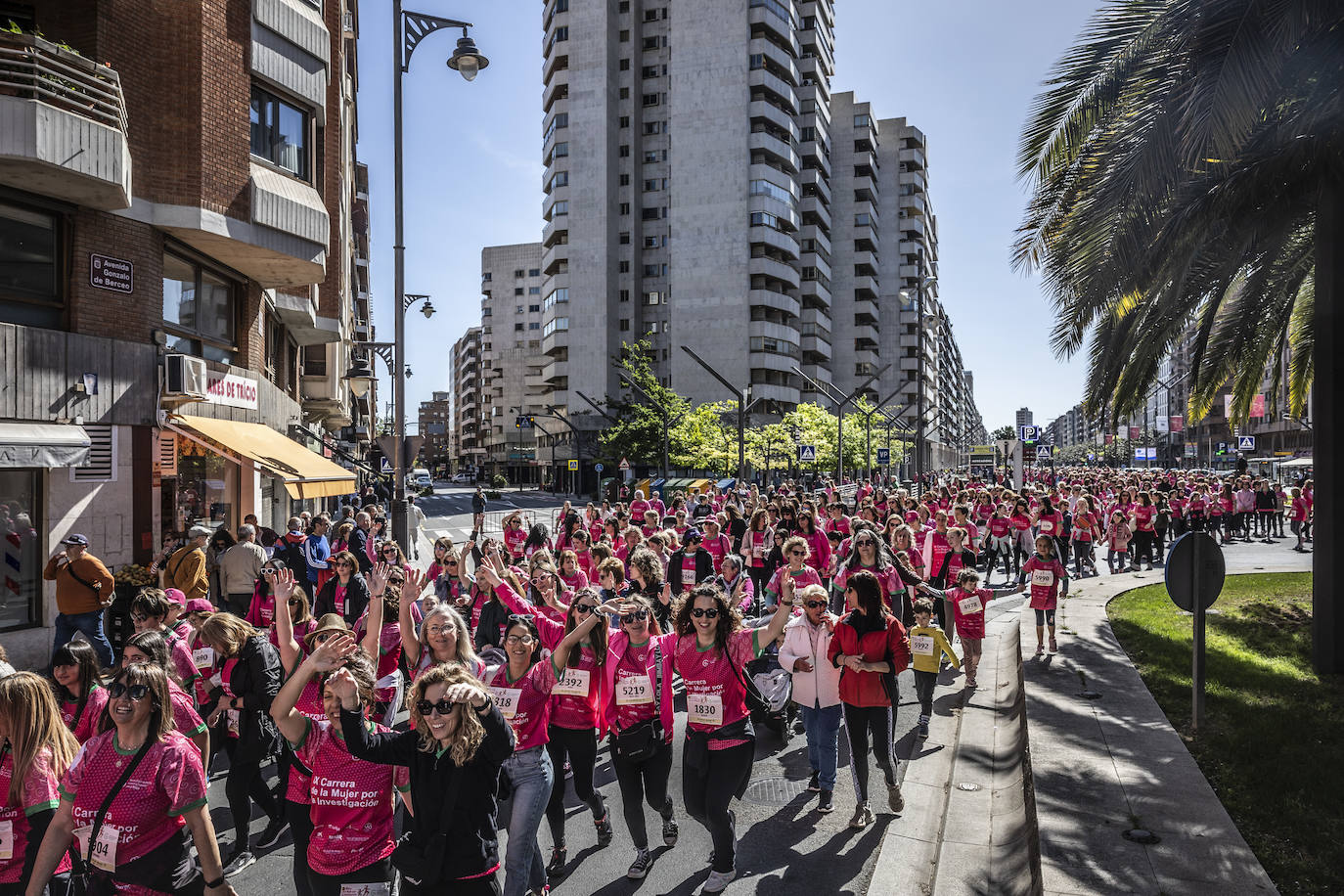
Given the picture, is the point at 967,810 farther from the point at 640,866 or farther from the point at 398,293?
the point at 398,293

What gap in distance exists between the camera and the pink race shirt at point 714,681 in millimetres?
5410

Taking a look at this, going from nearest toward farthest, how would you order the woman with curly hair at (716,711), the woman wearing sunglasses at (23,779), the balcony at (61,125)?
1. the woman wearing sunglasses at (23,779)
2. the woman with curly hair at (716,711)
3. the balcony at (61,125)

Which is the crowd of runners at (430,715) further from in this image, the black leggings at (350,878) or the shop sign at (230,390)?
the shop sign at (230,390)

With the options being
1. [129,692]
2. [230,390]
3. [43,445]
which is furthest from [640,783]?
[230,390]

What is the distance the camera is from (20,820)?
12.7 ft

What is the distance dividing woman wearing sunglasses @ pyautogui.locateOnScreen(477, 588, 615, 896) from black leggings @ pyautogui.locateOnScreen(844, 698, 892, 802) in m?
2.08

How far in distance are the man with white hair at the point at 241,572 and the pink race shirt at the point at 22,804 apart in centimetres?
726

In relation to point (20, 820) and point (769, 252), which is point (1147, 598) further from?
point (769, 252)

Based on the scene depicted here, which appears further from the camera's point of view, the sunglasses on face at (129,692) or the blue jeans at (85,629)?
the blue jeans at (85,629)

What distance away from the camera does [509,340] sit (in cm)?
12138

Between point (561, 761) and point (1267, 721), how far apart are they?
5936mm

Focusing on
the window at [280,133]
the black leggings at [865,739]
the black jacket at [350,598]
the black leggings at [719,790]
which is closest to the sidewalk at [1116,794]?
the black leggings at [865,739]

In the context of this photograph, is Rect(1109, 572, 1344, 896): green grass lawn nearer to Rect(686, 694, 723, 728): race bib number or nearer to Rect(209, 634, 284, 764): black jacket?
Rect(686, 694, 723, 728): race bib number

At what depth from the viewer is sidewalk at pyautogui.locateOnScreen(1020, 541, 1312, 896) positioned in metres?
4.93
